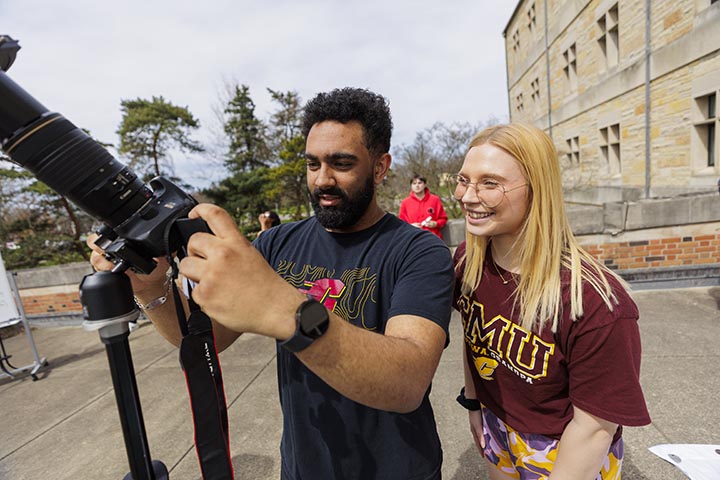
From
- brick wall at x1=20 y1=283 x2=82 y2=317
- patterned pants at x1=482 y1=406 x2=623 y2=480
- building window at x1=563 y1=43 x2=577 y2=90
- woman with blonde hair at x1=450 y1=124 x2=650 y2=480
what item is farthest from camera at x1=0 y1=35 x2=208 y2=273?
building window at x1=563 y1=43 x2=577 y2=90

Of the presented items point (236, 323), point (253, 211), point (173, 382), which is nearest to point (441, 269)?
point (236, 323)

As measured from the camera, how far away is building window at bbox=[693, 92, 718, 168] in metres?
7.97

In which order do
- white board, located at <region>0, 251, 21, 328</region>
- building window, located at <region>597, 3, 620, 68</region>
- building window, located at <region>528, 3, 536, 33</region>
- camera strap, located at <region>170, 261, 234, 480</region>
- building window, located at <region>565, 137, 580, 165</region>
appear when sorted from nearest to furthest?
camera strap, located at <region>170, 261, 234, 480</region>
white board, located at <region>0, 251, 21, 328</region>
building window, located at <region>597, 3, 620, 68</region>
building window, located at <region>565, 137, 580, 165</region>
building window, located at <region>528, 3, 536, 33</region>

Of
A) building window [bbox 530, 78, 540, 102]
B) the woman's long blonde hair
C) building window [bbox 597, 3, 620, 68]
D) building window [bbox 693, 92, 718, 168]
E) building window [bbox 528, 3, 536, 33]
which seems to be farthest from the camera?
building window [bbox 530, 78, 540, 102]

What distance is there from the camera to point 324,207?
1.33m

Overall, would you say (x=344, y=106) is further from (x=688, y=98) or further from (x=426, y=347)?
(x=688, y=98)

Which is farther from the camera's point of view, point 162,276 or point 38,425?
point 38,425

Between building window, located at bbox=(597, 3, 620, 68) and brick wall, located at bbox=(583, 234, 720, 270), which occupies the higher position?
building window, located at bbox=(597, 3, 620, 68)

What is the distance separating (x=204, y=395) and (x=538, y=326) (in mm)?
1055

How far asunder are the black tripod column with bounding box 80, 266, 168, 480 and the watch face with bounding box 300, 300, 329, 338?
15.1 inches

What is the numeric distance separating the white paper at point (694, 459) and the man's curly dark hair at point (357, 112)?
1.51 m

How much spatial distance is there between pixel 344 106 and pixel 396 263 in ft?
2.01

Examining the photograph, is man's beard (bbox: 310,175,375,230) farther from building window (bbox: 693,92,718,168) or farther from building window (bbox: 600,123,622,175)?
building window (bbox: 600,123,622,175)

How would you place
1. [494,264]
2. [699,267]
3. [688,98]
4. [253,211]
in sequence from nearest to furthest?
[494,264]
[699,267]
[688,98]
[253,211]
